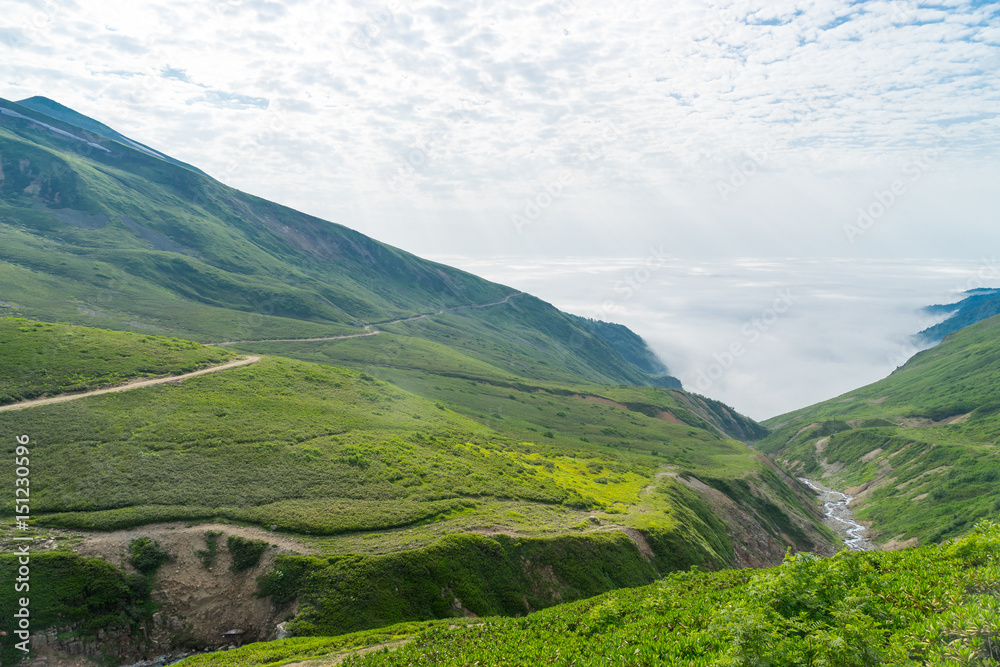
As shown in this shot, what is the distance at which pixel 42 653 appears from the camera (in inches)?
985

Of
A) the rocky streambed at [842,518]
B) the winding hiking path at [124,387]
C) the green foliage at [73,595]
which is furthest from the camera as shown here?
the rocky streambed at [842,518]

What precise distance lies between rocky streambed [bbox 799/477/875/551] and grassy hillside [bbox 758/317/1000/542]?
2.73 m

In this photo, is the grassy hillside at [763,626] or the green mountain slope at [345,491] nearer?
the grassy hillside at [763,626]

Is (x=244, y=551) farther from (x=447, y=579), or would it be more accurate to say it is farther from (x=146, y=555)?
(x=447, y=579)

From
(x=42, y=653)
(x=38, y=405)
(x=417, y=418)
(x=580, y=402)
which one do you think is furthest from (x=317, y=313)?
(x=42, y=653)

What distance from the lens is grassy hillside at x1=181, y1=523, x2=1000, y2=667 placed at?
11.7 m

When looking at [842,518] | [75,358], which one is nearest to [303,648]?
[75,358]

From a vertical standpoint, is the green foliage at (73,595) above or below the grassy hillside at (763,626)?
below

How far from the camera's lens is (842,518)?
99.9 metres

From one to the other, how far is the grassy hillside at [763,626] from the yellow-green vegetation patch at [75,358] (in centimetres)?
4211

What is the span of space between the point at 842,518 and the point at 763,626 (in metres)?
112

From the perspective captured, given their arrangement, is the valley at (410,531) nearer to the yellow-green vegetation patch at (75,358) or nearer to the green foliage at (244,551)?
the green foliage at (244,551)

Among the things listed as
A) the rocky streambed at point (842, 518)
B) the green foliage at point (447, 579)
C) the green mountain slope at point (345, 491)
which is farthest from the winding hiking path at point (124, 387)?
the rocky streambed at point (842, 518)

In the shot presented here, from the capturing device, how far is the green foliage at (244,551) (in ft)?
105
